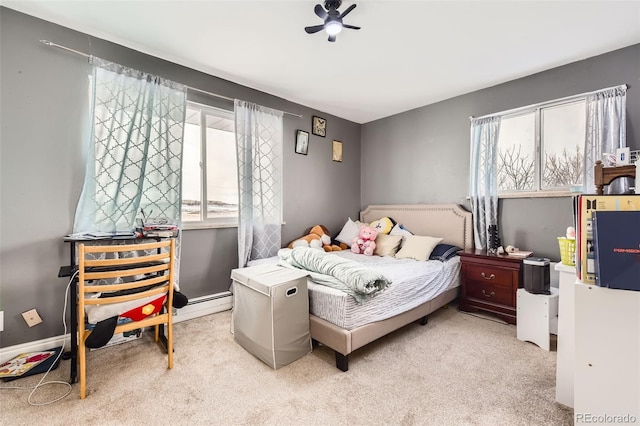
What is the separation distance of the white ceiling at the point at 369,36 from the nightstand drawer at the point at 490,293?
2.27 metres

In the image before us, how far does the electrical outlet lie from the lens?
205 cm

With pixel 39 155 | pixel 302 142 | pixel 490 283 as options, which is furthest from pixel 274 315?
Result: pixel 302 142

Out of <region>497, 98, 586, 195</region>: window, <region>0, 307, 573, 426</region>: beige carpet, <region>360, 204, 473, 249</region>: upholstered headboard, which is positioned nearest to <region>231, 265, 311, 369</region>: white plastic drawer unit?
<region>0, 307, 573, 426</region>: beige carpet

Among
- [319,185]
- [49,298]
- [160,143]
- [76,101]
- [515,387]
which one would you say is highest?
[76,101]

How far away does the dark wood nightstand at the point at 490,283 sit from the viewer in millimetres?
2684

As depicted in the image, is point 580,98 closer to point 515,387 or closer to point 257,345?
point 515,387

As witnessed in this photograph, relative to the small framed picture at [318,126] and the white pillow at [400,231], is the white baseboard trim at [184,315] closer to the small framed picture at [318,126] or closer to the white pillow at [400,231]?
the white pillow at [400,231]

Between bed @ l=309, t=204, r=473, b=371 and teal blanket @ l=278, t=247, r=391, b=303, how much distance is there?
0.26 feet

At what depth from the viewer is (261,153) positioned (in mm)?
3312

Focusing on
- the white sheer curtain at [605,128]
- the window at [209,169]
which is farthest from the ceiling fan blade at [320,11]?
the white sheer curtain at [605,128]

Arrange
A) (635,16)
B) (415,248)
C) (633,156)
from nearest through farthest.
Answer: (635,16), (633,156), (415,248)

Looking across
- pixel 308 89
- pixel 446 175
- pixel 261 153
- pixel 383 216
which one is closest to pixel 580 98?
pixel 446 175

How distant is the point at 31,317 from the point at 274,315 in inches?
74.3

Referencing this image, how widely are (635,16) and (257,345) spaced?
3.74 metres
